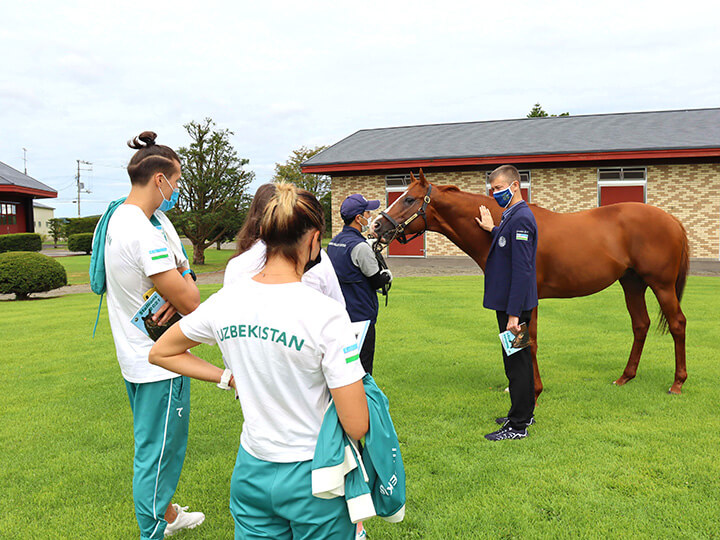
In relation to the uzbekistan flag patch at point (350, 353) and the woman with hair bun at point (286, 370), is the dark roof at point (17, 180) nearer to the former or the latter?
the woman with hair bun at point (286, 370)

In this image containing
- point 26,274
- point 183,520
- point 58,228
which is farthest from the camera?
point 58,228

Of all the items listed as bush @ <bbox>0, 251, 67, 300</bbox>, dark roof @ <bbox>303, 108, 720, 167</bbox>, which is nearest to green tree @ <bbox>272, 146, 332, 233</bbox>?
dark roof @ <bbox>303, 108, 720, 167</bbox>

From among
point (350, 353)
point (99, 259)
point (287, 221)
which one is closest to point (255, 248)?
point (99, 259)

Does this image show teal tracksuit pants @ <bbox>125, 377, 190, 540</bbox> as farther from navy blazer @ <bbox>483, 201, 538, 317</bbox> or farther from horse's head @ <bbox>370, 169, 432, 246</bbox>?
horse's head @ <bbox>370, 169, 432, 246</bbox>

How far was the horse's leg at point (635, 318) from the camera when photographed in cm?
592

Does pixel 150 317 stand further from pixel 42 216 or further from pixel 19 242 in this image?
pixel 42 216

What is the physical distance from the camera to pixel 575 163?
20234 millimetres

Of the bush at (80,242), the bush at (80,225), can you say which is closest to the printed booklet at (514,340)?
the bush at (80,242)

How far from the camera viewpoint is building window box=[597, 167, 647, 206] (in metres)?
20.0

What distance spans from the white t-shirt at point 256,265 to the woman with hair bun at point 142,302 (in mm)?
236

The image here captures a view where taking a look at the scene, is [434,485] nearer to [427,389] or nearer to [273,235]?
[427,389]

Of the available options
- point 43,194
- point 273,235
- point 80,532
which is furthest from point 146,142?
point 43,194

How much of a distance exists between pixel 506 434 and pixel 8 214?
110ft

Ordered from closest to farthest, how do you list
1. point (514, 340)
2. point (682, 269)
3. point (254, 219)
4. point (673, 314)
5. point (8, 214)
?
point (254, 219) < point (514, 340) < point (673, 314) < point (682, 269) < point (8, 214)
